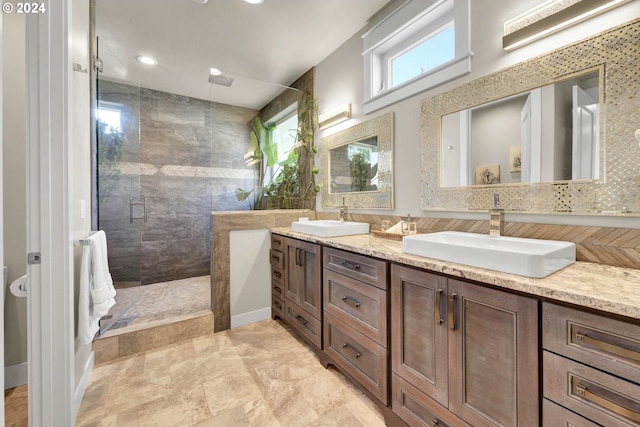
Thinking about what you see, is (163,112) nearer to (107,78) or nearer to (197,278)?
(107,78)

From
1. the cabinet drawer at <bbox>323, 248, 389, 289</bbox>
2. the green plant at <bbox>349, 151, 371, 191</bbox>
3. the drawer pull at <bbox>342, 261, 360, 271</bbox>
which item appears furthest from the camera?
the green plant at <bbox>349, 151, 371, 191</bbox>

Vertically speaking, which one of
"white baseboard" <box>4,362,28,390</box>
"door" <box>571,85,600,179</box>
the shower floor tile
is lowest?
"white baseboard" <box>4,362,28,390</box>

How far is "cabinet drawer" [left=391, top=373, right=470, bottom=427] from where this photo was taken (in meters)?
1.16

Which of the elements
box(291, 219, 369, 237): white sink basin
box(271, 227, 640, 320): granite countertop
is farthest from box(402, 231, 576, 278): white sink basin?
box(291, 219, 369, 237): white sink basin

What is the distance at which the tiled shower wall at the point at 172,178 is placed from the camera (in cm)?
272

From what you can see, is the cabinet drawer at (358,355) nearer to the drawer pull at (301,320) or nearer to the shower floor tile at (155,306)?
the drawer pull at (301,320)

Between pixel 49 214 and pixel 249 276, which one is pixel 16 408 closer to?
pixel 49 214

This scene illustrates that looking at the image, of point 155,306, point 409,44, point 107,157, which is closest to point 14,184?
point 107,157

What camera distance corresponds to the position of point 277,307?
267 cm

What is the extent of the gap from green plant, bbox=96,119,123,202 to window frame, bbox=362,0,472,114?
2.29 metres

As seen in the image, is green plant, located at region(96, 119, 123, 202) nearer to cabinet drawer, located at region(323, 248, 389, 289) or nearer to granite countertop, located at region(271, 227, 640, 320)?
cabinet drawer, located at region(323, 248, 389, 289)

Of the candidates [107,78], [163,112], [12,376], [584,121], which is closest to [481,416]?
[584,121]

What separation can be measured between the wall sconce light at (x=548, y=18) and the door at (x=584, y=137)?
0.30 m

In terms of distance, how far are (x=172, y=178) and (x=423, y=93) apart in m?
3.27
